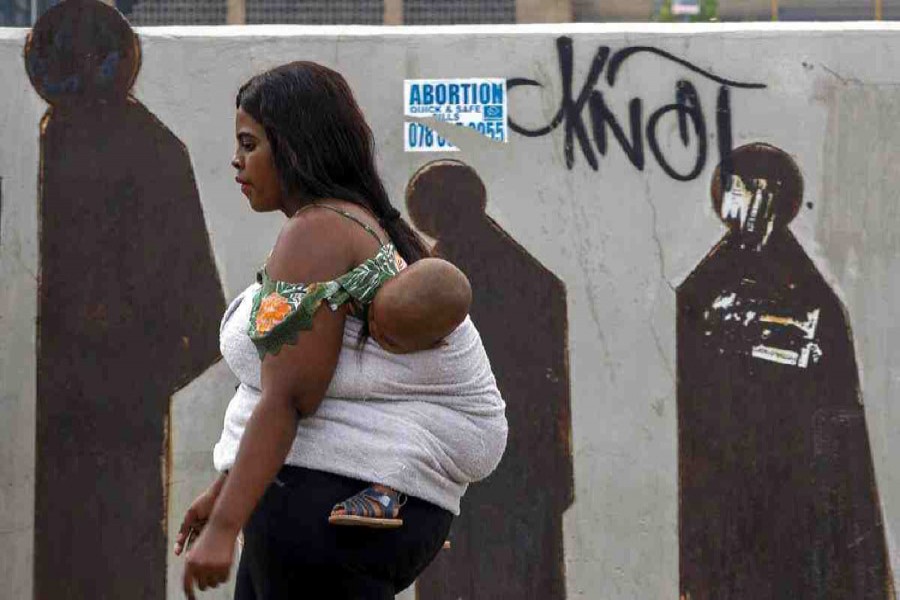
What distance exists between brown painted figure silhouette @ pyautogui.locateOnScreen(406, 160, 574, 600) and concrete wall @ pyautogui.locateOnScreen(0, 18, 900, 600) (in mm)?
48

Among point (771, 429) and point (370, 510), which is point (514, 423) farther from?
point (370, 510)

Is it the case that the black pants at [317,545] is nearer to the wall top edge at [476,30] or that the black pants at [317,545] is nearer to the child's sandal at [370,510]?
the child's sandal at [370,510]

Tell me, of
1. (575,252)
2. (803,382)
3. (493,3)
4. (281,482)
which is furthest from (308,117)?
(493,3)

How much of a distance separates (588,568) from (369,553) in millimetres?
2410

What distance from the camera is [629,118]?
4770 mm

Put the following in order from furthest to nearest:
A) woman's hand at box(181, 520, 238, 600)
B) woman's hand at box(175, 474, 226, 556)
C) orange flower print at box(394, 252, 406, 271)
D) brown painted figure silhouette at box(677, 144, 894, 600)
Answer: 1. brown painted figure silhouette at box(677, 144, 894, 600)
2. woman's hand at box(175, 474, 226, 556)
3. orange flower print at box(394, 252, 406, 271)
4. woman's hand at box(181, 520, 238, 600)

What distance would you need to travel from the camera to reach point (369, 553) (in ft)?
7.96

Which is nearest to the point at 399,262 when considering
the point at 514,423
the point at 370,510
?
the point at 370,510

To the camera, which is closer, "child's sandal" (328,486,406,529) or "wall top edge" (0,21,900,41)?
"child's sandal" (328,486,406,529)

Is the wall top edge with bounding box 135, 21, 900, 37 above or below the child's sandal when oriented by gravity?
above

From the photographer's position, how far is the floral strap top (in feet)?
7.87

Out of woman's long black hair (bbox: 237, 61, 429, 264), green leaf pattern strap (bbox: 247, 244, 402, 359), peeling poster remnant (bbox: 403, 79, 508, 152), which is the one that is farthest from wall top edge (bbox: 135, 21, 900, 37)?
green leaf pattern strap (bbox: 247, 244, 402, 359)

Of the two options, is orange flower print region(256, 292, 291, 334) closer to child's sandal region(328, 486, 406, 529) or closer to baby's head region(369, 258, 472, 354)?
baby's head region(369, 258, 472, 354)

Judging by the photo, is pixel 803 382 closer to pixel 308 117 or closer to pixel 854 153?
pixel 854 153
